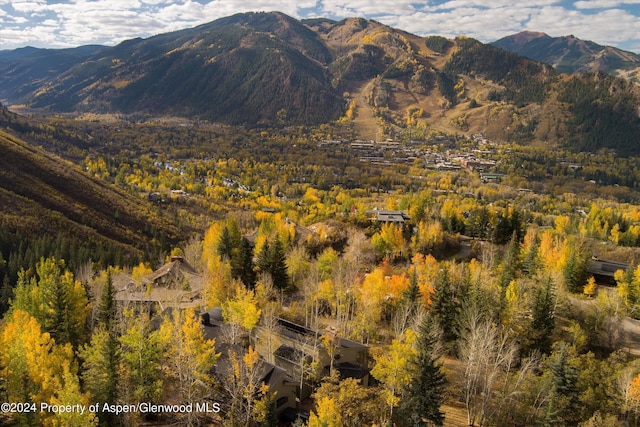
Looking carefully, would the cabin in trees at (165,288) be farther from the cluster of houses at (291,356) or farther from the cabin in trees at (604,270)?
the cabin in trees at (604,270)

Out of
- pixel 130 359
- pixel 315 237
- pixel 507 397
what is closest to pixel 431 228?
pixel 315 237

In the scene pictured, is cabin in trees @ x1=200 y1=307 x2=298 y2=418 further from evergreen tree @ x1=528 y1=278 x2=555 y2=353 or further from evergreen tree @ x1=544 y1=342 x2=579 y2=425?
evergreen tree @ x1=528 y1=278 x2=555 y2=353

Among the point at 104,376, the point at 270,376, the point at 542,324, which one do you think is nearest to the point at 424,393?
the point at 270,376

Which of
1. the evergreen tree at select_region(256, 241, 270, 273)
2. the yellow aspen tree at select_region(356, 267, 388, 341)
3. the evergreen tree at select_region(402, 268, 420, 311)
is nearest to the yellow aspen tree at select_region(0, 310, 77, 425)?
the yellow aspen tree at select_region(356, 267, 388, 341)

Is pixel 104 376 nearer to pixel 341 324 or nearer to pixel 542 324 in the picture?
pixel 341 324

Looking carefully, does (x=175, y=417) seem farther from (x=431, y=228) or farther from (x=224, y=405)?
(x=431, y=228)
